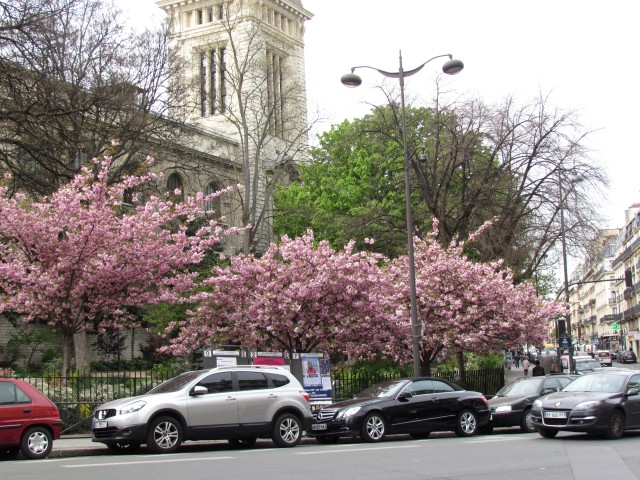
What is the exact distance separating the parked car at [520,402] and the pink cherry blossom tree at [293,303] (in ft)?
15.1

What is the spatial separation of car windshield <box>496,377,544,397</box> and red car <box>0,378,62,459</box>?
12.3 m

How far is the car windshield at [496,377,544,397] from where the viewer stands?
2180 cm

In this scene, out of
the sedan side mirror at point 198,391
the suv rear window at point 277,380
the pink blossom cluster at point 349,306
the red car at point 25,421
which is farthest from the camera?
the pink blossom cluster at point 349,306

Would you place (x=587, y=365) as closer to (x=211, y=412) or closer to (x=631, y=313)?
(x=211, y=412)

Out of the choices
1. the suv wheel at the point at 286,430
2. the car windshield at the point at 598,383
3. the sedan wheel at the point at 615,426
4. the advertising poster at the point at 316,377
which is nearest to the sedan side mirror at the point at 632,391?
the car windshield at the point at 598,383

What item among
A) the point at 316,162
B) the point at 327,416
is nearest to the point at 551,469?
the point at 327,416

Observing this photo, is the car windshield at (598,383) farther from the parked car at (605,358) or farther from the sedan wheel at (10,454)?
the parked car at (605,358)

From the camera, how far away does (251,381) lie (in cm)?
1670

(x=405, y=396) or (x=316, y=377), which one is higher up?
(x=316, y=377)

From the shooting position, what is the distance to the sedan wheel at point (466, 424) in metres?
19.6

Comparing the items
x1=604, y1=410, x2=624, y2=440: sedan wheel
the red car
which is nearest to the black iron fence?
the red car

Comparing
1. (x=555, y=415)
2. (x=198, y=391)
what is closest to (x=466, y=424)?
(x=555, y=415)

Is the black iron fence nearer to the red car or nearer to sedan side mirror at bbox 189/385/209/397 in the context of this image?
the red car

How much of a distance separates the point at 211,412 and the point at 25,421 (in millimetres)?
3388
